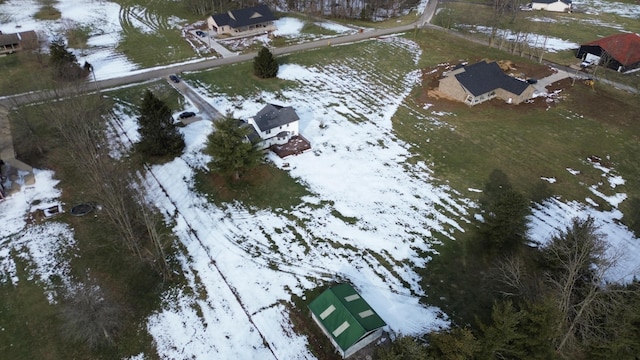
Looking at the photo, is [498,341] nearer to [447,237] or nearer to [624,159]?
[447,237]

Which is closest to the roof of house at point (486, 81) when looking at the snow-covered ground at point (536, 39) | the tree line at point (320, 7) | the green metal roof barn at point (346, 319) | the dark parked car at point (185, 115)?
the snow-covered ground at point (536, 39)

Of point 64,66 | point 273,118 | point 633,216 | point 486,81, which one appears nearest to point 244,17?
point 64,66

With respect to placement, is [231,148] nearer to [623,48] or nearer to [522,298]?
[522,298]

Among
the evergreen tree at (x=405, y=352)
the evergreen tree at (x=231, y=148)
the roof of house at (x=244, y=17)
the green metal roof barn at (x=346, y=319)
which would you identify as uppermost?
the roof of house at (x=244, y=17)

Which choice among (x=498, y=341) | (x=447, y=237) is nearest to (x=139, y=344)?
(x=498, y=341)

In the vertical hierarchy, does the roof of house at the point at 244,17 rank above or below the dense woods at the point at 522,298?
above

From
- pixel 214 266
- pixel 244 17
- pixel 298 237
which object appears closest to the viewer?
pixel 214 266

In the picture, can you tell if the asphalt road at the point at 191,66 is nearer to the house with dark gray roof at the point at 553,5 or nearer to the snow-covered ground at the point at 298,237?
the snow-covered ground at the point at 298,237
